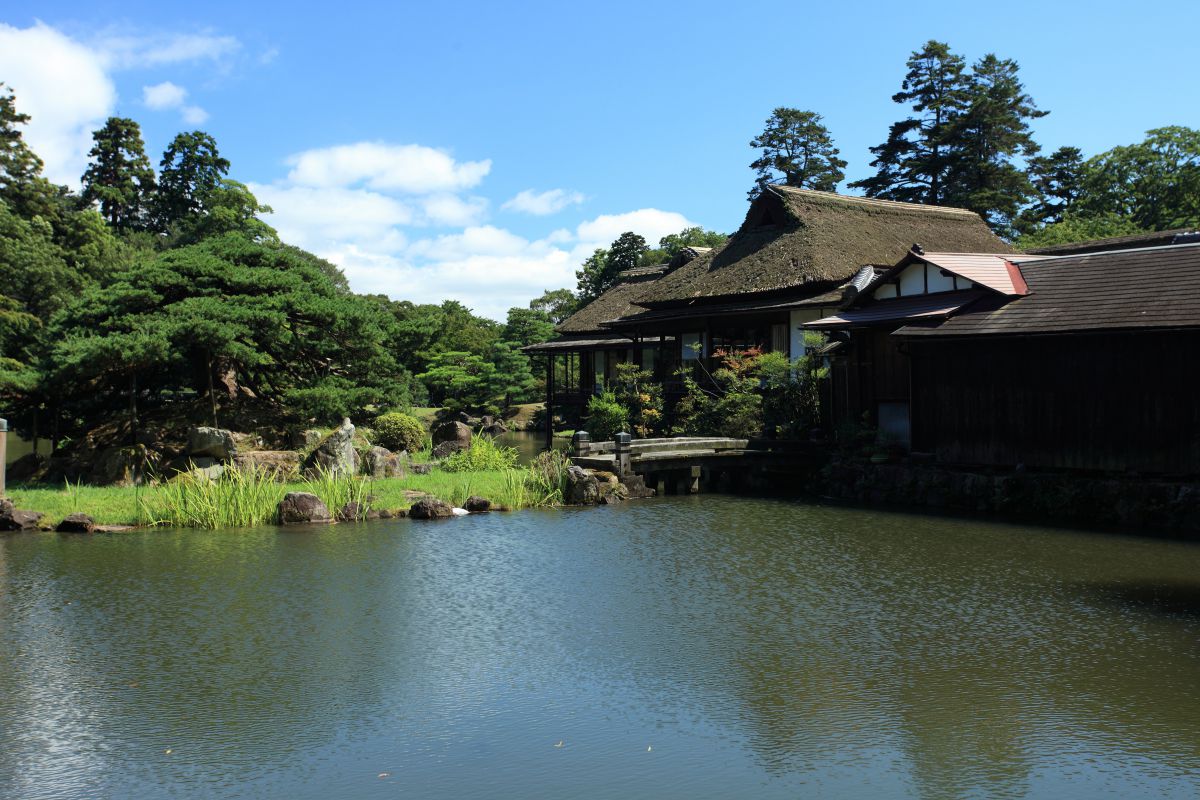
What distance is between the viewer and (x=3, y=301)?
97.6 feet

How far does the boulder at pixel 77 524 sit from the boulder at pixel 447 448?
8.70m

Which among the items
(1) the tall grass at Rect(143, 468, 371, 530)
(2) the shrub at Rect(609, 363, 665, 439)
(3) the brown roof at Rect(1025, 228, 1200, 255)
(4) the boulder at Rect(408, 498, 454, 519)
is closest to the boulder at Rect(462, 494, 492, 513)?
(4) the boulder at Rect(408, 498, 454, 519)

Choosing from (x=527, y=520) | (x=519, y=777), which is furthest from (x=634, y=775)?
(x=527, y=520)

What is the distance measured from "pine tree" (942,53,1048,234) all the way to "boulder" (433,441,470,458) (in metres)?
28.5

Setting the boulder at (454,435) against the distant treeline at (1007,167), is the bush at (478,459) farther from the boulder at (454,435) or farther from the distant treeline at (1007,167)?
the distant treeline at (1007,167)

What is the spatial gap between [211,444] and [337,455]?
90.0 inches

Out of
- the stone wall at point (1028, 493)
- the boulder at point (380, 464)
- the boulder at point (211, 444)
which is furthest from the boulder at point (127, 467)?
the stone wall at point (1028, 493)

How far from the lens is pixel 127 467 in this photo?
17594mm

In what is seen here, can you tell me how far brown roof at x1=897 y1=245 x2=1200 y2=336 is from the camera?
1466 centimetres

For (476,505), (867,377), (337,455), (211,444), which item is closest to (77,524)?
(211,444)

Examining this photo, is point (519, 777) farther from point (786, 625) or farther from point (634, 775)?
point (786, 625)

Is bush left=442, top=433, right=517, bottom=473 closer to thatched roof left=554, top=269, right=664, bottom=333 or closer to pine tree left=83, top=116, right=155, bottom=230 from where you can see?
thatched roof left=554, top=269, right=664, bottom=333

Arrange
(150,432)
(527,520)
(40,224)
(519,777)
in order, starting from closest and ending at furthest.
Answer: (519,777)
(527,520)
(150,432)
(40,224)

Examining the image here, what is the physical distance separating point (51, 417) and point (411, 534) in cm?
1007
